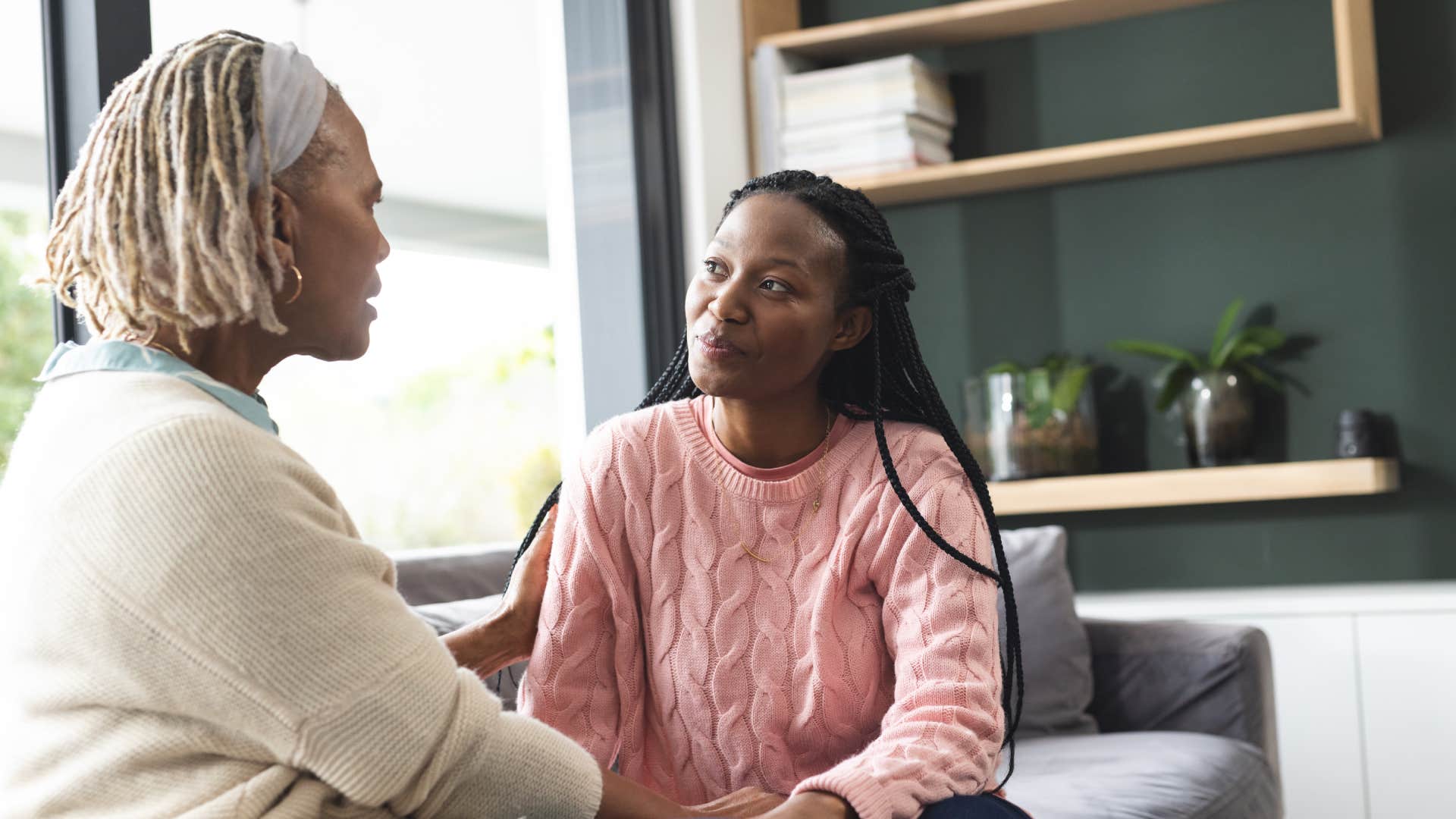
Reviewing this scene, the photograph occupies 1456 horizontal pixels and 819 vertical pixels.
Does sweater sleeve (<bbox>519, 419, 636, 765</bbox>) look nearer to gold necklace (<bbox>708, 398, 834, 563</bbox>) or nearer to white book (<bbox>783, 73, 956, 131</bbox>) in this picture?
gold necklace (<bbox>708, 398, 834, 563</bbox>)

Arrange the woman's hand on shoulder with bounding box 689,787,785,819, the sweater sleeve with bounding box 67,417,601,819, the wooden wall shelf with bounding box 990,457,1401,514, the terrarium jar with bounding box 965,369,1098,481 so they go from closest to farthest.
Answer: the sweater sleeve with bounding box 67,417,601,819, the woman's hand on shoulder with bounding box 689,787,785,819, the wooden wall shelf with bounding box 990,457,1401,514, the terrarium jar with bounding box 965,369,1098,481

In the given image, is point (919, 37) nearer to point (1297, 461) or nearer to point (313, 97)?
point (1297, 461)

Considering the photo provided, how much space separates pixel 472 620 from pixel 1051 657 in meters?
1.09

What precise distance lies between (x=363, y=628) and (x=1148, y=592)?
2597mm

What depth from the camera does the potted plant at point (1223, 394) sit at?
306 centimetres

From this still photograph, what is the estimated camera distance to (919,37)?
3.33 metres

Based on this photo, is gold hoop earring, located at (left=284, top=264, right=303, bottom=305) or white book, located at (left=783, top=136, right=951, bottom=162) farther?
white book, located at (left=783, top=136, right=951, bottom=162)

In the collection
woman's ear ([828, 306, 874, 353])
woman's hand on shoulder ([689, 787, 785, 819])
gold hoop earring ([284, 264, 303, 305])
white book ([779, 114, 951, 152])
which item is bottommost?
woman's hand on shoulder ([689, 787, 785, 819])

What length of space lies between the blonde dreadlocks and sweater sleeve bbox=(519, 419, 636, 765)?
0.50 m

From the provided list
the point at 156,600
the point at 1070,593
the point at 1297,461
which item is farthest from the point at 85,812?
the point at 1297,461

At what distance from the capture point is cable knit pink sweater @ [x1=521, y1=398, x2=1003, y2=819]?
4.60 feet

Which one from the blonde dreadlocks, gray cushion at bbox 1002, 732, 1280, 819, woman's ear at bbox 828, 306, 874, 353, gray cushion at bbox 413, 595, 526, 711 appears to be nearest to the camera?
the blonde dreadlocks

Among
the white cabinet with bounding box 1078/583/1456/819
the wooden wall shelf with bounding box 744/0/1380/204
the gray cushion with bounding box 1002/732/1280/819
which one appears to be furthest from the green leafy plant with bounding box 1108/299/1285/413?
the gray cushion with bounding box 1002/732/1280/819

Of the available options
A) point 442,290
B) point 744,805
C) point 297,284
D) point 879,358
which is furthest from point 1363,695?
point 297,284
